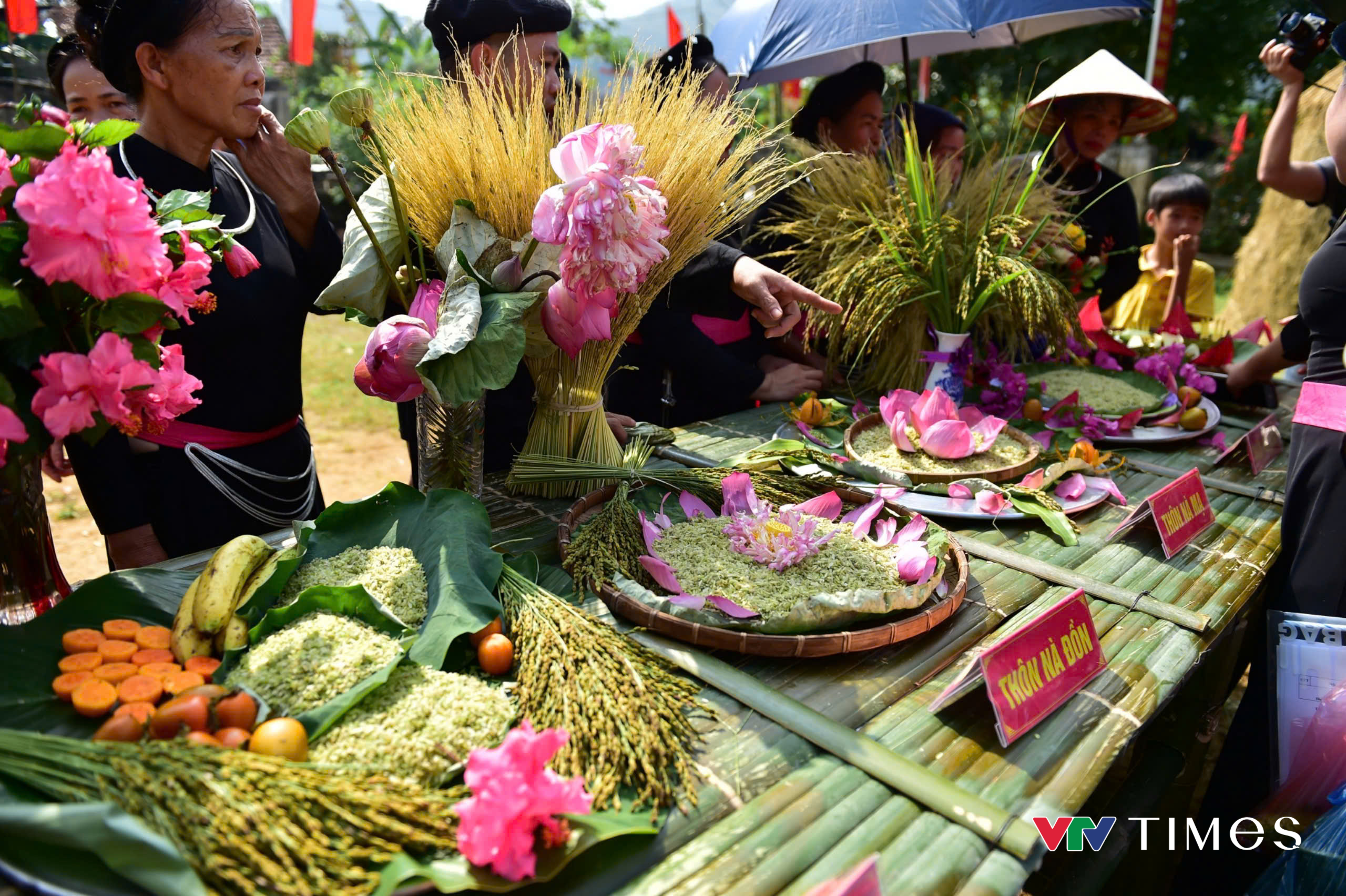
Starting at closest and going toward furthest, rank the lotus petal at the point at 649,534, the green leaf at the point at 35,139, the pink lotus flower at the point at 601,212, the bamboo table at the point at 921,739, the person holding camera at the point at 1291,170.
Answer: the bamboo table at the point at 921,739 < the green leaf at the point at 35,139 < the pink lotus flower at the point at 601,212 < the lotus petal at the point at 649,534 < the person holding camera at the point at 1291,170

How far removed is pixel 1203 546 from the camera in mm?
1613

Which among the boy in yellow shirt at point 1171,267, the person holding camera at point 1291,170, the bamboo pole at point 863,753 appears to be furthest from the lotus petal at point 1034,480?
the boy in yellow shirt at point 1171,267

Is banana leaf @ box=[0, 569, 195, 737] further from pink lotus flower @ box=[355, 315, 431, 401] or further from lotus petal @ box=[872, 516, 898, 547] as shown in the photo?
lotus petal @ box=[872, 516, 898, 547]

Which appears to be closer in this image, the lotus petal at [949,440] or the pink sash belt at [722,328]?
the lotus petal at [949,440]

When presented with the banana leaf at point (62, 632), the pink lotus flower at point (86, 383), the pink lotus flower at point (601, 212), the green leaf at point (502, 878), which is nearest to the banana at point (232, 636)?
the banana leaf at point (62, 632)

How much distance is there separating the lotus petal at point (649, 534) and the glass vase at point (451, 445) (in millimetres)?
294

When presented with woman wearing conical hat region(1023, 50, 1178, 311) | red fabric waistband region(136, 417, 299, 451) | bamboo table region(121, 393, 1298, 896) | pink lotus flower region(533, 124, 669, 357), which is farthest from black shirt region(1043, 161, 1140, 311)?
red fabric waistband region(136, 417, 299, 451)

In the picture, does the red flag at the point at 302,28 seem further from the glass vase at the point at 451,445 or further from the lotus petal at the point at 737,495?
the lotus petal at the point at 737,495

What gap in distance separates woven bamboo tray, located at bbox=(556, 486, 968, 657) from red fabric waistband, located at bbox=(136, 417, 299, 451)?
3.11ft

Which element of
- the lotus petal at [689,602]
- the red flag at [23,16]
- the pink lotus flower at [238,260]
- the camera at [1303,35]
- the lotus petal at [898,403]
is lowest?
the lotus petal at [689,602]

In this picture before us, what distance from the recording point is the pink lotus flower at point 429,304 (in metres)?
1.27

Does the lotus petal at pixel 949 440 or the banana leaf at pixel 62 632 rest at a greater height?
the banana leaf at pixel 62 632

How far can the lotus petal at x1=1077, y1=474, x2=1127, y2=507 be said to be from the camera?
175 cm

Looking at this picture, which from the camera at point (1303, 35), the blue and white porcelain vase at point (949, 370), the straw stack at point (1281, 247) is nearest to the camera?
the blue and white porcelain vase at point (949, 370)
